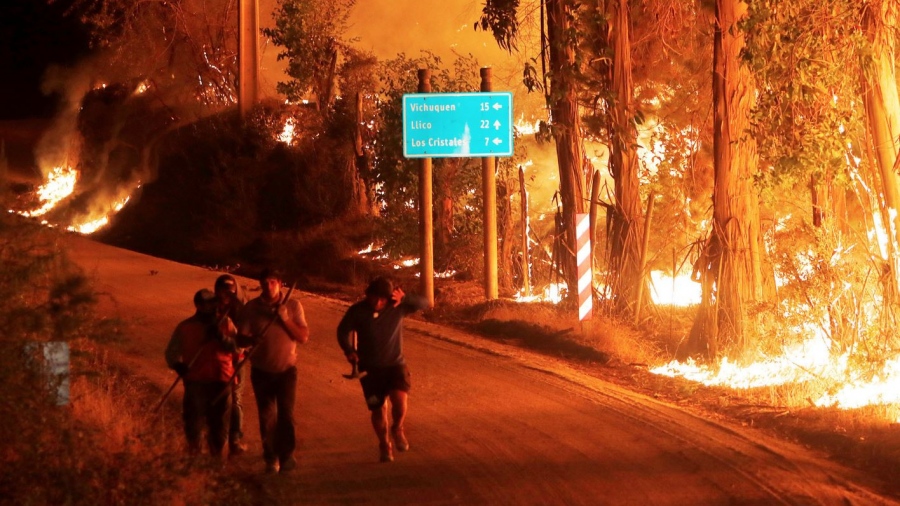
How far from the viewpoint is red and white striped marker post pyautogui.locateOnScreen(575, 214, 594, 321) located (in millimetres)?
14531

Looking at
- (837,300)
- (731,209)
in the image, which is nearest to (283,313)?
(837,300)

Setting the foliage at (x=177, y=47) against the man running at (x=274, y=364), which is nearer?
the man running at (x=274, y=364)

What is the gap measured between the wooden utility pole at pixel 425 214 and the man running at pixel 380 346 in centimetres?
897

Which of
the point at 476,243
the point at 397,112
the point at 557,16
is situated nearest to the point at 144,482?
the point at 557,16

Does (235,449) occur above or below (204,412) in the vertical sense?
below

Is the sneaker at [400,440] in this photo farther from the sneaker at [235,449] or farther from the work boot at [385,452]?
the sneaker at [235,449]

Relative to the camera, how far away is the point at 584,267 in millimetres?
14555

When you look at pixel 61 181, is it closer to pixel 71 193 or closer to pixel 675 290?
pixel 71 193

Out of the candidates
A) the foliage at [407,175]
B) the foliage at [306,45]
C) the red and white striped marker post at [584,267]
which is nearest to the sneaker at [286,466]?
the red and white striped marker post at [584,267]

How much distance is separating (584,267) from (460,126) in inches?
Result: 151

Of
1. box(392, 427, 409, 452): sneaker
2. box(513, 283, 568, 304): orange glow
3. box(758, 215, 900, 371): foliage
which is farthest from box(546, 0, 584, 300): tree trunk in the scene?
box(392, 427, 409, 452): sneaker

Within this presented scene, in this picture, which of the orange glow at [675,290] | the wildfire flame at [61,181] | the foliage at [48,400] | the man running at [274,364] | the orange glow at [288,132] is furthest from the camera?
the wildfire flame at [61,181]

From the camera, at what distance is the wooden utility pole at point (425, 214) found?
57.8ft

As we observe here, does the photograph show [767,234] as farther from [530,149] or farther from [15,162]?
[15,162]
